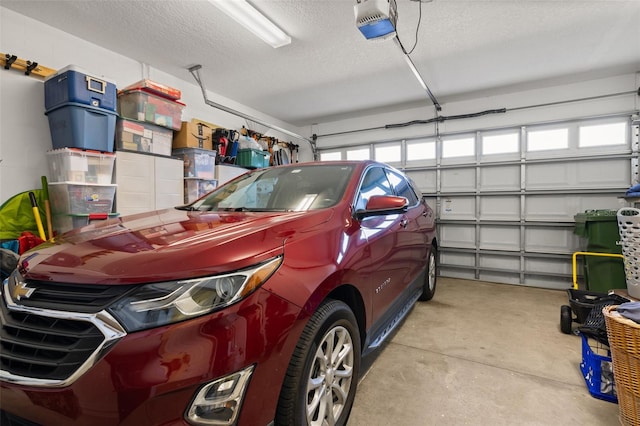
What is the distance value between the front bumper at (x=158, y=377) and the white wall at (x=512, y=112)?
18.2 ft

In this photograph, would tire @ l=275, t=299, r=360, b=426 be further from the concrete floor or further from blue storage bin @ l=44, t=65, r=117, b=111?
blue storage bin @ l=44, t=65, r=117, b=111

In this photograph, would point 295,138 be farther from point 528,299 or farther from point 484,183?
point 528,299

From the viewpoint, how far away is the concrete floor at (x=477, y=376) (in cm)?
156

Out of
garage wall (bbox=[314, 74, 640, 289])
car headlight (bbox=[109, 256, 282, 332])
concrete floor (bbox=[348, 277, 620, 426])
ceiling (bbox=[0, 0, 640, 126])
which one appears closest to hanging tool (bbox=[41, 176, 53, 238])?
ceiling (bbox=[0, 0, 640, 126])

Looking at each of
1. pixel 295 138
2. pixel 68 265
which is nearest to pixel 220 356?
pixel 68 265

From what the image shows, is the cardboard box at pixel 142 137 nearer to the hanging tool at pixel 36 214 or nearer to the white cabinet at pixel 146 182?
the white cabinet at pixel 146 182

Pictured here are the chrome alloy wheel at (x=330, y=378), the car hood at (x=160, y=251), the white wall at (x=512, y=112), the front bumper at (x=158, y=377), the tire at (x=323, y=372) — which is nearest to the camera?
the front bumper at (x=158, y=377)

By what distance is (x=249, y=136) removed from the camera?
539cm

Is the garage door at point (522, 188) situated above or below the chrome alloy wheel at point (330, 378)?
above

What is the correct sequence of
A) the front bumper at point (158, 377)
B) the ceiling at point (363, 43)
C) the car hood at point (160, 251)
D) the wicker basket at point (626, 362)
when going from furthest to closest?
the ceiling at point (363, 43)
the wicker basket at point (626, 362)
the car hood at point (160, 251)
the front bumper at point (158, 377)

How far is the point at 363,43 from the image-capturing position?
335 centimetres

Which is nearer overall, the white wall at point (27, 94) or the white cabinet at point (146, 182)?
the white wall at point (27, 94)

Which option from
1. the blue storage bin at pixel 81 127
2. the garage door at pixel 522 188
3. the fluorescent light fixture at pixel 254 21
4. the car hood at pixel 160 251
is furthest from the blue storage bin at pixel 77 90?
the garage door at pixel 522 188

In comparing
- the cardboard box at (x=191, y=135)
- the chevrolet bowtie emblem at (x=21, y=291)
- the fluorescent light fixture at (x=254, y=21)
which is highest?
the fluorescent light fixture at (x=254, y=21)
